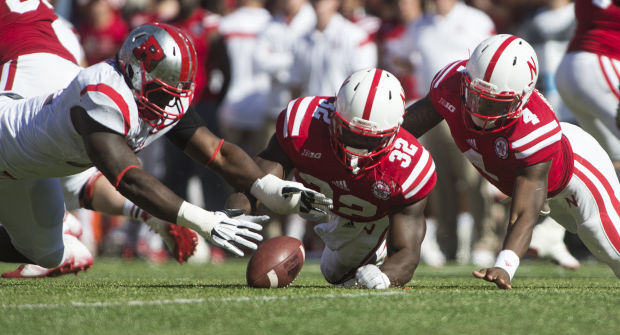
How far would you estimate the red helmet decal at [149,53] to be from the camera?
437 cm

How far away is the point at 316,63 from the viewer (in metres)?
8.68

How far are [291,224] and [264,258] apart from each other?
4.95m

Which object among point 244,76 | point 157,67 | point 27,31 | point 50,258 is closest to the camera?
point 157,67

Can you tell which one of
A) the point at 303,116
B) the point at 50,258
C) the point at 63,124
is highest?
the point at 63,124

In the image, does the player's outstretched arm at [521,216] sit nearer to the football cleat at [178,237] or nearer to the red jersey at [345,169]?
the red jersey at [345,169]

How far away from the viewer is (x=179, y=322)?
3.40m

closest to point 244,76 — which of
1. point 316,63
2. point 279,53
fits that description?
point 279,53

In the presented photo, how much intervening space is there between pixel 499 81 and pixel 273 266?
149 centimetres

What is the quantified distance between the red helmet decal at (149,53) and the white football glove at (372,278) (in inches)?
57.3

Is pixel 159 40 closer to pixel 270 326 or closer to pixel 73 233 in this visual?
pixel 270 326

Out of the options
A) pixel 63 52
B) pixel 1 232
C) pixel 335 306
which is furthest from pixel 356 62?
pixel 335 306

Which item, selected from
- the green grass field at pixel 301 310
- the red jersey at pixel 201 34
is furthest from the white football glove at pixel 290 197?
the red jersey at pixel 201 34

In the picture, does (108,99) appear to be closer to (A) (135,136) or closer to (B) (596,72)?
(A) (135,136)

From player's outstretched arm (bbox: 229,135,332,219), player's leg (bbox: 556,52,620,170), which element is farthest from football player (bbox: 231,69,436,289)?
player's leg (bbox: 556,52,620,170)
